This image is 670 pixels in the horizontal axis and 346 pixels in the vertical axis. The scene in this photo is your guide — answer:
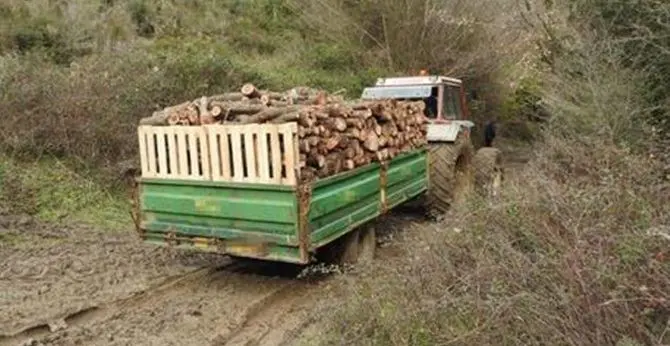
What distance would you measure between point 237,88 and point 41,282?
266 inches

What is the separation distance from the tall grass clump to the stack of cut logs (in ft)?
3.63

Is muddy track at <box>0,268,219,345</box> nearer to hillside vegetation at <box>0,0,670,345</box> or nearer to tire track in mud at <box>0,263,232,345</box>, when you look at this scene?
tire track in mud at <box>0,263,232,345</box>

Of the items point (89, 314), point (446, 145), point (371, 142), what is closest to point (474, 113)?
point (446, 145)

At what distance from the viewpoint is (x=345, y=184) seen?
6.29 meters

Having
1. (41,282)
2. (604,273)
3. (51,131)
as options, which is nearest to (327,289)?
(41,282)

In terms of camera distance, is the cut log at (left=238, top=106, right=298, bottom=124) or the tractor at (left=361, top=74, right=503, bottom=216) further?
the tractor at (left=361, top=74, right=503, bottom=216)

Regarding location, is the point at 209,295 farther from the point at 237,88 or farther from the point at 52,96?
the point at 237,88

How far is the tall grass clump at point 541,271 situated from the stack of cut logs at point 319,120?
1.11 metres

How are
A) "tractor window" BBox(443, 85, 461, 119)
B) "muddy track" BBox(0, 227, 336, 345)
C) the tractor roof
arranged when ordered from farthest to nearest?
"tractor window" BBox(443, 85, 461, 119)
the tractor roof
"muddy track" BBox(0, 227, 336, 345)

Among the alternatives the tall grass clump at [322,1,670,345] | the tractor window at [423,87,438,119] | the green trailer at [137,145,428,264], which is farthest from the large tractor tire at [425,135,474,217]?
the tall grass clump at [322,1,670,345]

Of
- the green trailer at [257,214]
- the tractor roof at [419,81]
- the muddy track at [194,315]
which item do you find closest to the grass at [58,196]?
the green trailer at [257,214]

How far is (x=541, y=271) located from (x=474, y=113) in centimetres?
1168

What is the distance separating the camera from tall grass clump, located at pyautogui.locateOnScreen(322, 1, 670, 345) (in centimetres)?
329

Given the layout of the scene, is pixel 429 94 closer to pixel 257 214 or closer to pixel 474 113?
pixel 257 214
